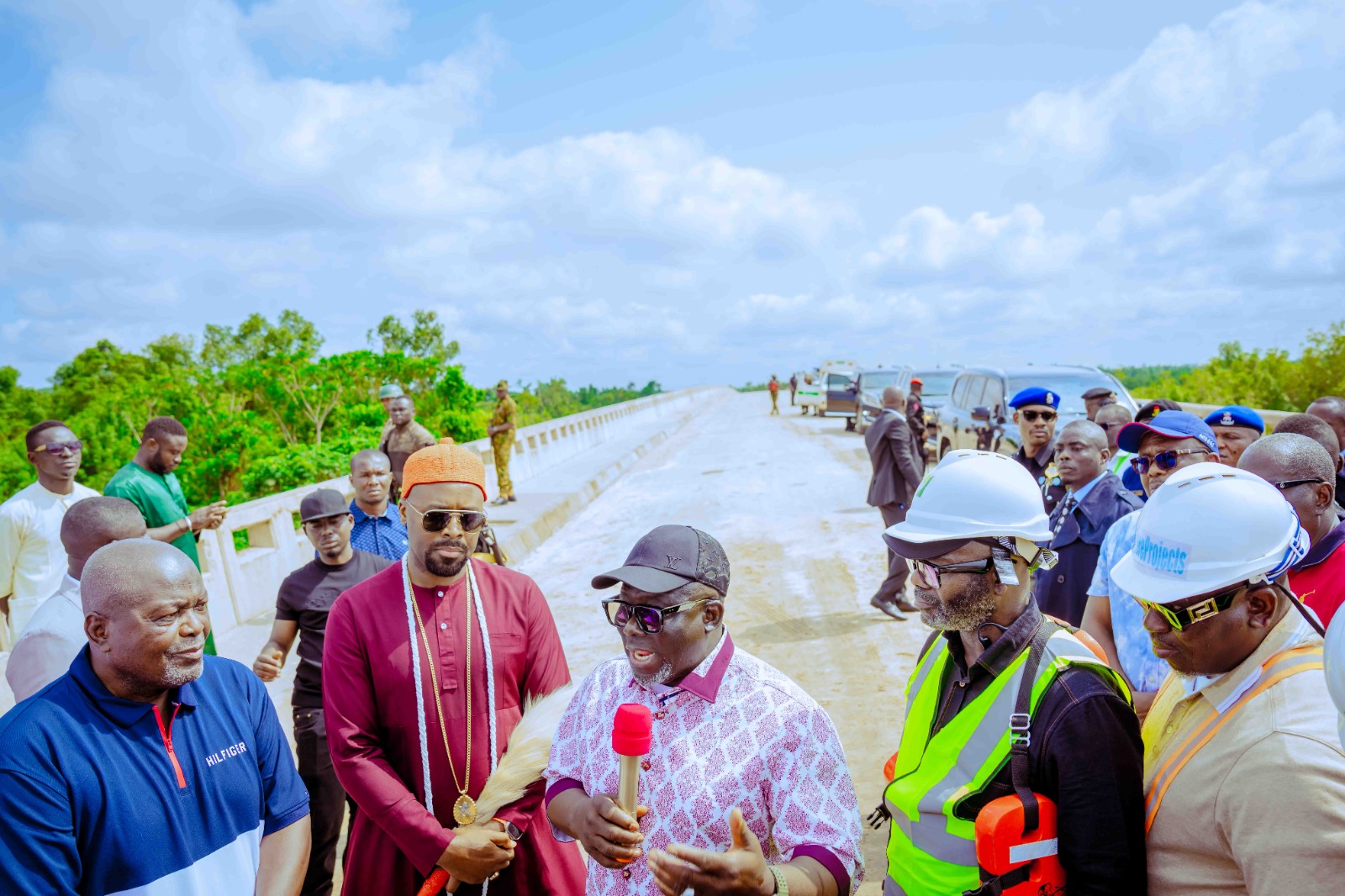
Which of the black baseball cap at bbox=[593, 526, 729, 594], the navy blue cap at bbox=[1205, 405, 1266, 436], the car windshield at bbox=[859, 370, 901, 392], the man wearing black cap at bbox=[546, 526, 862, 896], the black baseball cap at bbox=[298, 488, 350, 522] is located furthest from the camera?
the car windshield at bbox=[859, 370, 901, 392]

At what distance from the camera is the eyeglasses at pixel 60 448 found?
15.7 ft

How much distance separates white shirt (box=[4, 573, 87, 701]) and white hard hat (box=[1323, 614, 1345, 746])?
3541 mm

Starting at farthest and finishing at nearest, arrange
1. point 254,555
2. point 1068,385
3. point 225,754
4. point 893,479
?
point 1068,385, point 893,479, point 254,555, point 225,754

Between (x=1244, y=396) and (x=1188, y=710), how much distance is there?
85.8 ft

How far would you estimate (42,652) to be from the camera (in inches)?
118

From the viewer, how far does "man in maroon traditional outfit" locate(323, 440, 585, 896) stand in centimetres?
268

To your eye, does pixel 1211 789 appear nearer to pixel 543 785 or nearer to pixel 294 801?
pixel 543 785

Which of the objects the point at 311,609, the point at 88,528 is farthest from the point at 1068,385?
the point at 88,528

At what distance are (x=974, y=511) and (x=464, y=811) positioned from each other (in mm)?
1903

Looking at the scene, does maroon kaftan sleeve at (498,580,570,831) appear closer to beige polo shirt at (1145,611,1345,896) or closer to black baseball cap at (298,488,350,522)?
black baseball cap at (298,488,350,522)

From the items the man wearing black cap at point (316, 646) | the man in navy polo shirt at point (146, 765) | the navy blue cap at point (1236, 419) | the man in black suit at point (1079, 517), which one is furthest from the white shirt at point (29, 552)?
the navy blue cap at point (1236, 419)

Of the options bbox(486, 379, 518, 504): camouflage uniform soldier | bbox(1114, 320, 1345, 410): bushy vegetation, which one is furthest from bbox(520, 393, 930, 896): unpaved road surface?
bbox(1114, 320, 1345, 410): bushy vegetation

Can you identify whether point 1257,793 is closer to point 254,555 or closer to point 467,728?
point 467,728

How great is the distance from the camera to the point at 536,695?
3.01 m
